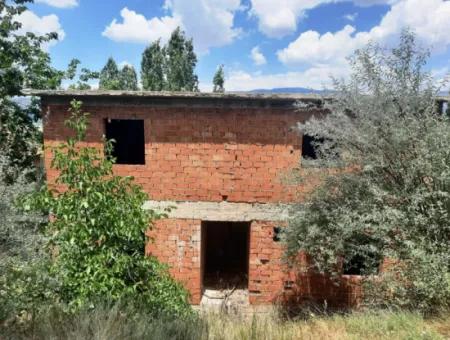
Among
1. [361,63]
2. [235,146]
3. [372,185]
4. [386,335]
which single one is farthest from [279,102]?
[386,335]

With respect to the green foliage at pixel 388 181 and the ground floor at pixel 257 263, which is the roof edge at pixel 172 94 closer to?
the green foliage at pixel 388 181

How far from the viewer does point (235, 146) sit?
8344 millimetres

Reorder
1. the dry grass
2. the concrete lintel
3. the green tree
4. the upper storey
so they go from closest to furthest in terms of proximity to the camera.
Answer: the dry grass → the upper storey → the concrete lintel → the green tree

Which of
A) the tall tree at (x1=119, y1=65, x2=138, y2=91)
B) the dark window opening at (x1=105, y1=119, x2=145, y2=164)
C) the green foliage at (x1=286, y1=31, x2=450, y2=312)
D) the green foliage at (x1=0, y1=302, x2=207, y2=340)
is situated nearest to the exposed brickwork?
the green foliage at (x1=286, y1=31, x2=450, y2=312)

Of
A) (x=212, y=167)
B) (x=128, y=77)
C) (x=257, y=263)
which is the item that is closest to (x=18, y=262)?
(x=212, y=167)

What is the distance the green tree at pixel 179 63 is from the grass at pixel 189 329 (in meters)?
27.3

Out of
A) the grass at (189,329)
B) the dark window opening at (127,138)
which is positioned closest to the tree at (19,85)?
the dark window opening at (127,138)

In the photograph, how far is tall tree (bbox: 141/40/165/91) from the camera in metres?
32.5

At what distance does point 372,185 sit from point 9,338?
5.29 metres

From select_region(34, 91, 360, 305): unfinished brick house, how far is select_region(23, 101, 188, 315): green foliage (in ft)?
10.3

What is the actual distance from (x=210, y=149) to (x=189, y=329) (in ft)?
14.8

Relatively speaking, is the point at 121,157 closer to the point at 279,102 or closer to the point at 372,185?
the point at 279,102

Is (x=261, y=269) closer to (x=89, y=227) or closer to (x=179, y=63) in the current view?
(x=89, y=227)

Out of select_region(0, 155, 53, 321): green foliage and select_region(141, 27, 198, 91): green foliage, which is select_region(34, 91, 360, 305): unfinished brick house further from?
select_region(141, 27, 198, 91): green foliage
